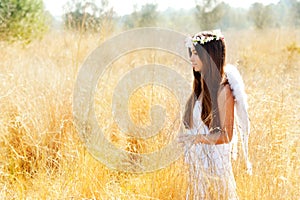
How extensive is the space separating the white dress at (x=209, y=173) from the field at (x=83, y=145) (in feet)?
0.35

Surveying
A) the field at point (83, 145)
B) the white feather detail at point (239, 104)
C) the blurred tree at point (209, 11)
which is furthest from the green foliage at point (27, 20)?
the blurred tree at point (209, 11)

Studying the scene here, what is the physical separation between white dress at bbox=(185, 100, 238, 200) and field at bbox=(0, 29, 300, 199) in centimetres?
11

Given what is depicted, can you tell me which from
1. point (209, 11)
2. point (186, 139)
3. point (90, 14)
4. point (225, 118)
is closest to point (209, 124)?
point (225, 118)

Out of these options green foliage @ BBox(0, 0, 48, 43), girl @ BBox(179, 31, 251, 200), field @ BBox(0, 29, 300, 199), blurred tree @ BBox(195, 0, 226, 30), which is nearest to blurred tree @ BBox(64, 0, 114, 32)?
field @ BBox(0, 29, 300, 199)

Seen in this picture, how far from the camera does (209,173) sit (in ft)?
6.65

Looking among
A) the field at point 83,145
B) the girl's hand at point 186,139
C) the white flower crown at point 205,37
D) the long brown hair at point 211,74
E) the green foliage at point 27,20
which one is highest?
the green foliage at point 27,20

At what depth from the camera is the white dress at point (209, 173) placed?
6.45ft

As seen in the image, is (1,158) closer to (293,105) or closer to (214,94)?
(214,94)

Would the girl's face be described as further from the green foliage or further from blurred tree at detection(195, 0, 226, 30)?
blurred tree at detection(195, 0, 226, 30)

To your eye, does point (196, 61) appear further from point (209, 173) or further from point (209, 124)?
point (209, 173)

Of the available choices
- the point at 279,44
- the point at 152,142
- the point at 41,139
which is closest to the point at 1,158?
the point at 41,139

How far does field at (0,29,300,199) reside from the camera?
2162 mm

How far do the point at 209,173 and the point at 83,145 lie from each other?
3.45 feet

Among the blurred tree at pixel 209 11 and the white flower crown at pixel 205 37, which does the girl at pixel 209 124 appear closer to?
the white flower crown at pixel 205 37
